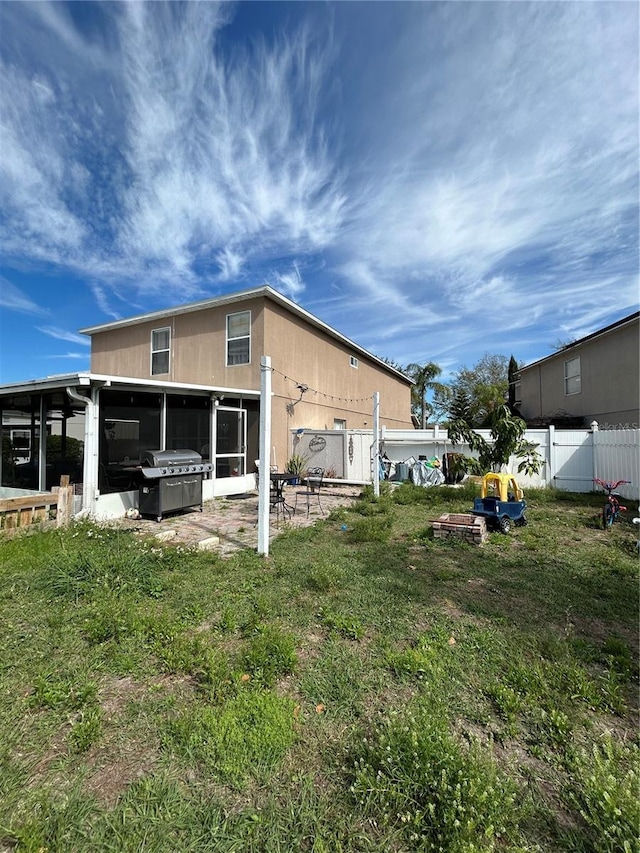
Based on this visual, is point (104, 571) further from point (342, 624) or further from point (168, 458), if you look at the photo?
point (168, 458)

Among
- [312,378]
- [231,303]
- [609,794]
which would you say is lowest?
[609,794]

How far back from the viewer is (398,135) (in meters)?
7.68

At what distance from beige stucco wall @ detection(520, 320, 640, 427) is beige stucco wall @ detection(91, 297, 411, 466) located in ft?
30.1

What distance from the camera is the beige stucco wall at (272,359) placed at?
11.7 m

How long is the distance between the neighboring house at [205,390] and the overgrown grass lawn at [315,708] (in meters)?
3.49

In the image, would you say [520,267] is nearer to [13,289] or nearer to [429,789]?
[429,789]

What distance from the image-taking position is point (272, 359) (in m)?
11.6

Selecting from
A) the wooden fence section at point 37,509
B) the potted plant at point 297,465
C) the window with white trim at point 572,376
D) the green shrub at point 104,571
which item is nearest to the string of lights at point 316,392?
the potted plant at point 297,465

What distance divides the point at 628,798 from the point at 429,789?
0.84 m

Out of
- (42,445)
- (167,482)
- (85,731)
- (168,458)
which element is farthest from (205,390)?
(85,731)

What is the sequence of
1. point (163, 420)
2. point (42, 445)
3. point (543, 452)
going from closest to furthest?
1. point (42, 445)
2. point (163, 420)
3. point (543, 452)

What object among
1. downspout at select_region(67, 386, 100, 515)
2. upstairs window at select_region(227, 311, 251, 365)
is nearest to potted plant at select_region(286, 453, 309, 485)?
upstairs window at select_region(227, 311, 251, 365)

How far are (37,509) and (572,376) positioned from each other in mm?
18701

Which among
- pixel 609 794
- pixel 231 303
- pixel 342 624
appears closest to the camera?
pixel 609 794
